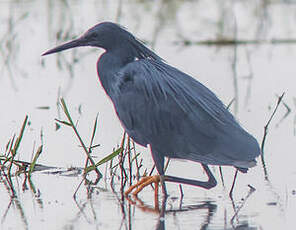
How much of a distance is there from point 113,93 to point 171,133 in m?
0.53

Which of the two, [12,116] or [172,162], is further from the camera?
[12,116]

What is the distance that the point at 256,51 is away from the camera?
37.0ft

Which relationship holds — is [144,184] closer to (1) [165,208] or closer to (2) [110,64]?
(1) [165,208]

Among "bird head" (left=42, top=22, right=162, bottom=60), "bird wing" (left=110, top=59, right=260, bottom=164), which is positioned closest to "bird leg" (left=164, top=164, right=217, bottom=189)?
"bird wing" (left=110, top=59, right=260, bottom=164)

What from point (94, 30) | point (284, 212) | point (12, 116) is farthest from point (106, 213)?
point (12, 116)

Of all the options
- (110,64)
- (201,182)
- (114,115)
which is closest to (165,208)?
(201,182)

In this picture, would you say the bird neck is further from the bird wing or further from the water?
the water

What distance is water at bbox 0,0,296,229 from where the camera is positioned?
578 cm

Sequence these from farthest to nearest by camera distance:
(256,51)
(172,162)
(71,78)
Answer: (256,51) → (71,78) → (172,162)

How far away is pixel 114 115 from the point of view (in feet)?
28.6

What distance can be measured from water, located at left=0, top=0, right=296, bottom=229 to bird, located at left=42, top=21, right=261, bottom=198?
27cm

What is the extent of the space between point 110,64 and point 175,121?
0.71 metres

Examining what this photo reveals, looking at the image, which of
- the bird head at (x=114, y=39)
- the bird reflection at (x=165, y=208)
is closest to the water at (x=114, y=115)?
the bird reflection at (x=165, y=208)

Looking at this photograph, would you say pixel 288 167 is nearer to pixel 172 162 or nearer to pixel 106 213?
pixel 172 162
